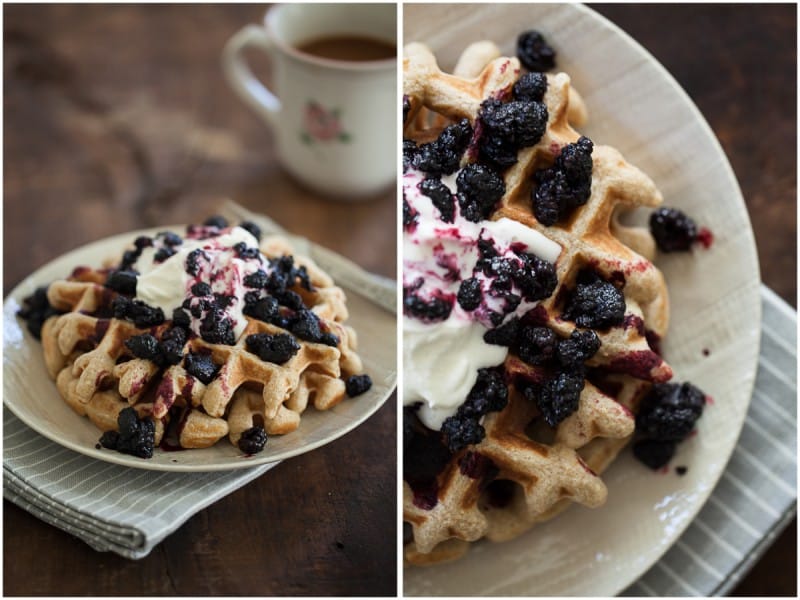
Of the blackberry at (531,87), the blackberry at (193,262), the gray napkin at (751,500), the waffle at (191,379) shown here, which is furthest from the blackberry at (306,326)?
the gray napkin at (751,500)

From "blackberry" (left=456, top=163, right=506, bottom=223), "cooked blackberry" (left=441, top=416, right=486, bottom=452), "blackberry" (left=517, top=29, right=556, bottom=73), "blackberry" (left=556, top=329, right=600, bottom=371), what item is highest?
"blackberry" (left=517, top=29, right=556, bottom=73)

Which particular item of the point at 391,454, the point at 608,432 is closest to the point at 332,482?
the point at 391,454

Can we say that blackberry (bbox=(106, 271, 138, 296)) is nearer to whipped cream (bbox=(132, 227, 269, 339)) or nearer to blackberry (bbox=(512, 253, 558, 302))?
whipped cream (bbox=(132, 227, 269, 339))

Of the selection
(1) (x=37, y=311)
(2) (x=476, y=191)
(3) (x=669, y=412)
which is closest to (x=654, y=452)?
(3) (x=669, y=412)

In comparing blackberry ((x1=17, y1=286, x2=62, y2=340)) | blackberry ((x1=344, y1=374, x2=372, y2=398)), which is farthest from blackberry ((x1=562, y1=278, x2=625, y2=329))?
blackberry ((x1=17, y1=286, x2=62, y2=340))

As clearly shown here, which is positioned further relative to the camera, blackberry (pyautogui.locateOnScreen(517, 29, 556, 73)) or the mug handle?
the mug handle

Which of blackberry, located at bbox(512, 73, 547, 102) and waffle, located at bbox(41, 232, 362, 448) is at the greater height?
blackberry, located at bbox(512, 73, 547, 102)

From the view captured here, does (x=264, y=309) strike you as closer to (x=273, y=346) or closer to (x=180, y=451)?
(x=273, y=346)

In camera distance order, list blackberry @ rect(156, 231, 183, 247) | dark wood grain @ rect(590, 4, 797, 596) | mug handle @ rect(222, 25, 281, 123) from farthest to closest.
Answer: mug handle @ rect(222, 25, 281, 123) < dark wood grain @ rect(590, 4, 797, 596) < blackberry @ rect(156, 231, 183, 247)
